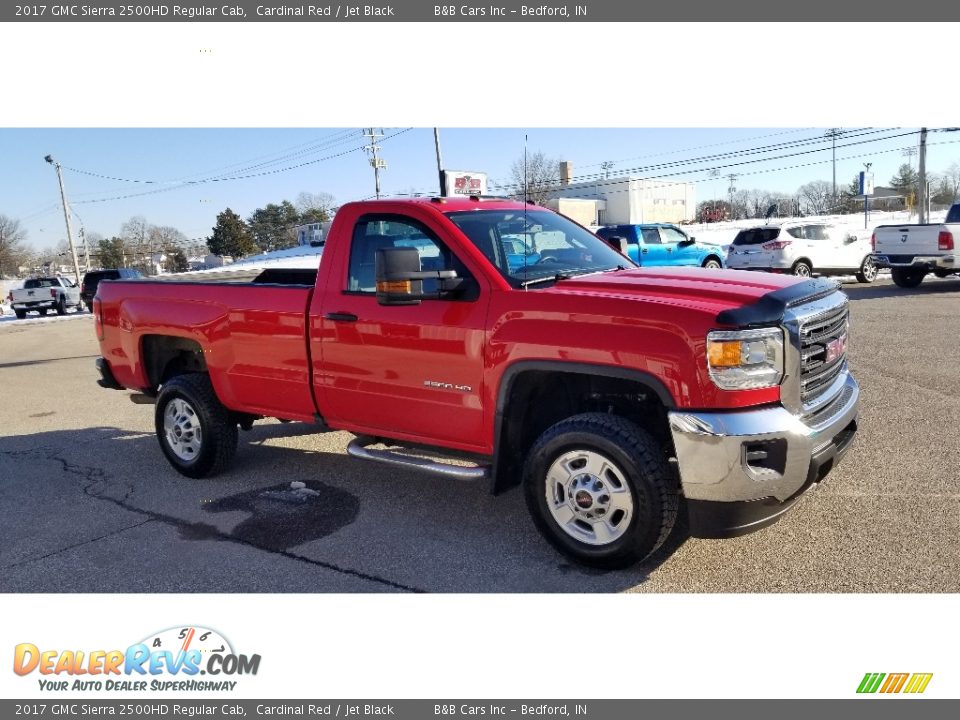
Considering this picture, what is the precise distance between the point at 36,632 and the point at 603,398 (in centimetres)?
309

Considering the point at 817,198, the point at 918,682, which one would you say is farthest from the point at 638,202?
the point at 918,682

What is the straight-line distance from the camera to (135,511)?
5.11 meters

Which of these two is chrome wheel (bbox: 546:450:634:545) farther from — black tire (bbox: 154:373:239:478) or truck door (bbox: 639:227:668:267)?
truck door (bbox: 639:227:668:267)

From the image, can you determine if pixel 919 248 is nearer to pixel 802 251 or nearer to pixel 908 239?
pixel 908 239

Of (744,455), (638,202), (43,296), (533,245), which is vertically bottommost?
(744,455)

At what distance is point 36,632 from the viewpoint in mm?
3480

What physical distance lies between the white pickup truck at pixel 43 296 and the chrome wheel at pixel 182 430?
2891cm

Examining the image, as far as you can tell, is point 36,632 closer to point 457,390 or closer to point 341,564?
point 341,564

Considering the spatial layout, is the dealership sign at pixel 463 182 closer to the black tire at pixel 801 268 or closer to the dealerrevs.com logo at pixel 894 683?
the black tire at pixel 801 268

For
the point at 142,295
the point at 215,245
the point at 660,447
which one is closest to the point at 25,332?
the point at 142,295

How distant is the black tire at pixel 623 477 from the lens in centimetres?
358

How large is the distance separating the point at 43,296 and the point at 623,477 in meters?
32.7

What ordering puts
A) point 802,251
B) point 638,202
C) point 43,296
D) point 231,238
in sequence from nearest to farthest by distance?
point 802,251
point 43,296
point 638,202
point 231,238

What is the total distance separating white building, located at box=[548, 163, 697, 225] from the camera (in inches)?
Result: 2334
